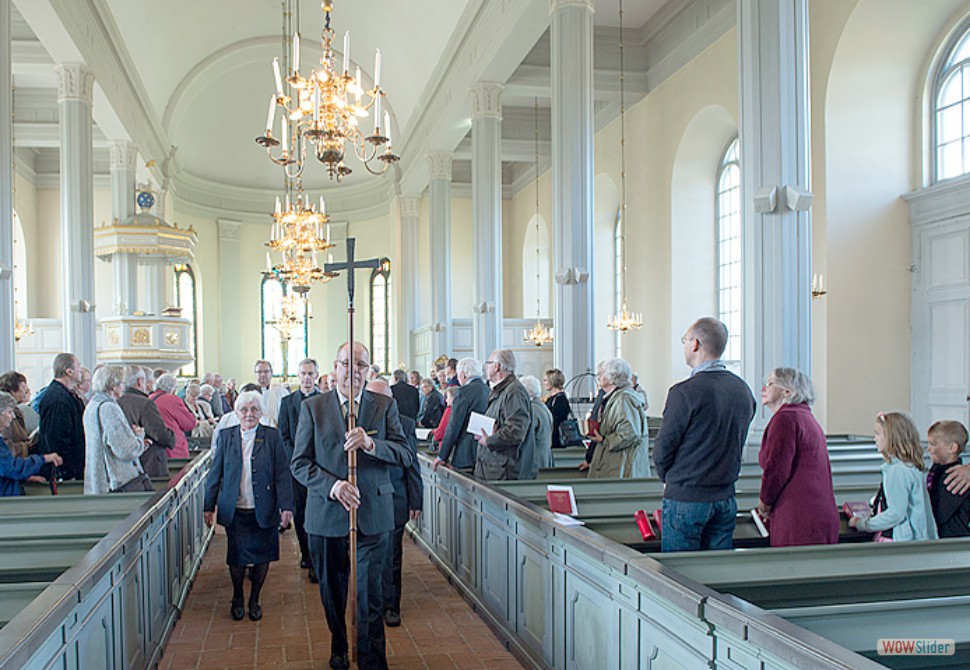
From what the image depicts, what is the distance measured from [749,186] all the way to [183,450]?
6.00m

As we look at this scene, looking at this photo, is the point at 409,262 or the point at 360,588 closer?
the point at 360,588

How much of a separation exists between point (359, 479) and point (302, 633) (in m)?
1.52

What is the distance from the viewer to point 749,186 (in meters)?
6.89

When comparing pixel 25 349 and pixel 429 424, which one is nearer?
pixel 429 424

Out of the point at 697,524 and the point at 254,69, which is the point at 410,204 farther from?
the point at 697,524

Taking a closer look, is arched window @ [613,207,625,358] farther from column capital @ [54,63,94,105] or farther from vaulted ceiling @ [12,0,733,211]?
column capital @ [54,63,94,105]

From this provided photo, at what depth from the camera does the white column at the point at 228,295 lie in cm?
2522

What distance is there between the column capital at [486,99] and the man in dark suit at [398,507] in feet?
31.6

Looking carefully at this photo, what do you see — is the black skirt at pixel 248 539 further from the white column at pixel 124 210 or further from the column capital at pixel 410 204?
the column capital at pixel 410 204

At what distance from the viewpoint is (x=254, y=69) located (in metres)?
22.2

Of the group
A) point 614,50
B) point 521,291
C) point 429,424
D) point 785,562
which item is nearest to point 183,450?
point 429,424

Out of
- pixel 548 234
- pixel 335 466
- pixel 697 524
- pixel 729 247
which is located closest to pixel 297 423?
pixel 335 466

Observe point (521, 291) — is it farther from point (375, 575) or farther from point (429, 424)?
point (375, 575)

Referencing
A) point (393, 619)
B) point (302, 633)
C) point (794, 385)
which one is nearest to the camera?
point (794, 385)
